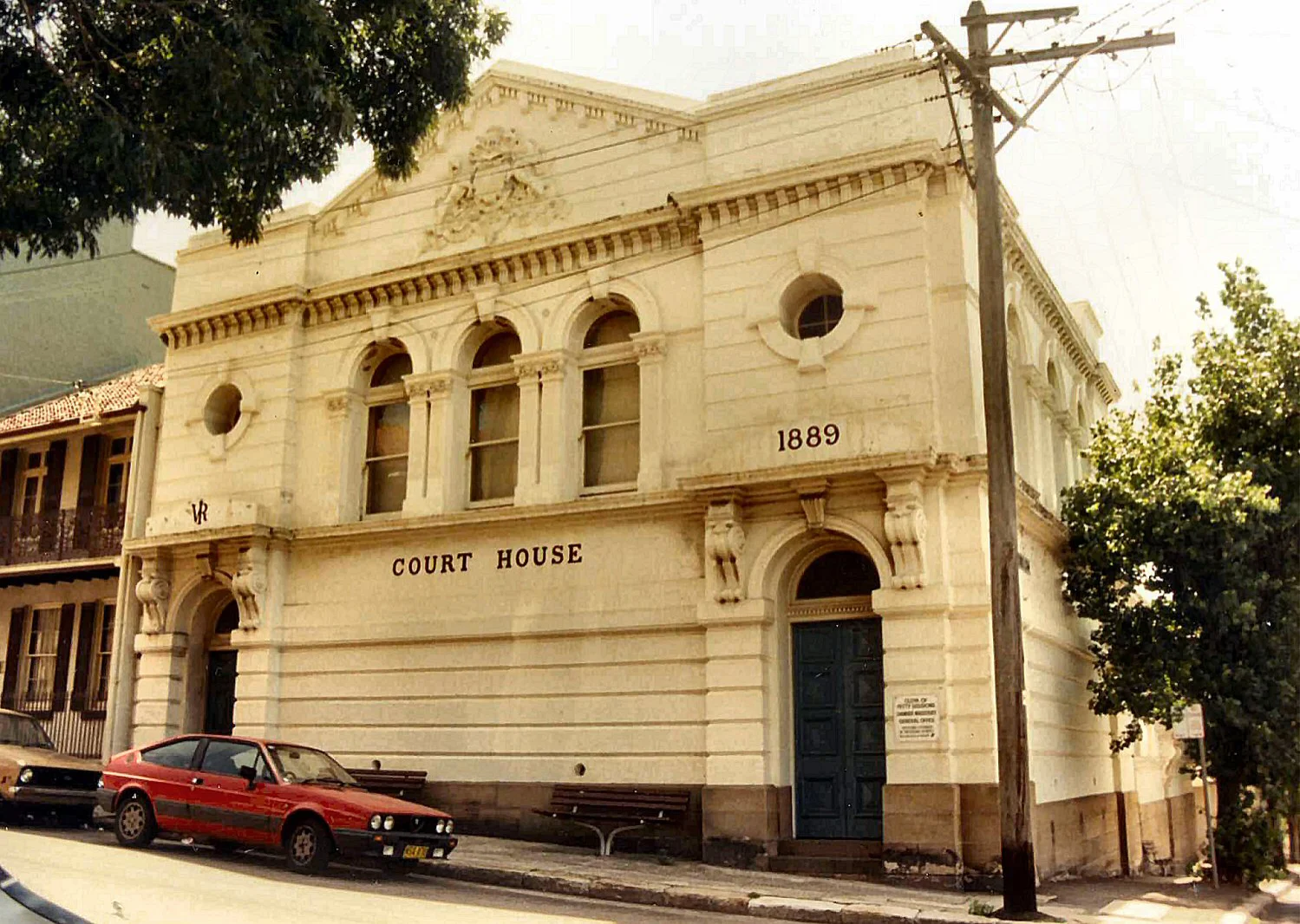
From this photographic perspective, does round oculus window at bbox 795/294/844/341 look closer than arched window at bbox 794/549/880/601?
No

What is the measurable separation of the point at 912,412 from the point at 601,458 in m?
5.14

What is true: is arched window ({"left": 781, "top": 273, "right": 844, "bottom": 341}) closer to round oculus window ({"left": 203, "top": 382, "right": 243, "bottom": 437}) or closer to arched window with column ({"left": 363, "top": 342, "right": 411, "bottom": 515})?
arched window with column ({"left": 363, "top": 342, "right": 411, "bottom": 515})

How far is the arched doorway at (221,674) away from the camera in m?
21.7

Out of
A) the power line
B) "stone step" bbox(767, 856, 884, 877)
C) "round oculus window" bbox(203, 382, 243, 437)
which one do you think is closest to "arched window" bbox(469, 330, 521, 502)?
"round oculus window" bbox(203, 382, 243, 437)

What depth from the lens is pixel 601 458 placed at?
19.2 metres

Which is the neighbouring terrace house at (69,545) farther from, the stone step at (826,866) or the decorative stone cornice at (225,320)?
the stone step at (826,866)

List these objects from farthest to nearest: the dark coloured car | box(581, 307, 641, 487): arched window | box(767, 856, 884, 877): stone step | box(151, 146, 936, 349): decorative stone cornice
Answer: box(581, 307, 641, 487): arched window < box(151, 146, 936, 349): decorative stone cornice < the dark coloured car < box(767, 856, 884, 877): stone step

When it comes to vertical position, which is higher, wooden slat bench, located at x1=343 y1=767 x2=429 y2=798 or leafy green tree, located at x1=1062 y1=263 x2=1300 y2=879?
leafy green tree, located at x1=1062 y1=263 x2=1300 y2=879

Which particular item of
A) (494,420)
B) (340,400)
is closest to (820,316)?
(494,420)

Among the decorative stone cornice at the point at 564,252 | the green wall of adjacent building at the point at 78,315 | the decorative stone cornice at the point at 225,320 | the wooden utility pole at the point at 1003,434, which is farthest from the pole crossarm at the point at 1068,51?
the green wall of adjacent building at the point at 78,315

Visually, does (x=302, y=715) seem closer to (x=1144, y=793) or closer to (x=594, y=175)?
(x=594, y=175)

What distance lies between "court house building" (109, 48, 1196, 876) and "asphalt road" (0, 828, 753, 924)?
384cm

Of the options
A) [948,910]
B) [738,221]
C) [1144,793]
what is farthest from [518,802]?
[1144,793]

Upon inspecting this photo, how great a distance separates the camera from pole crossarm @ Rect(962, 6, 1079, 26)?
13.8 m
